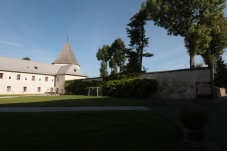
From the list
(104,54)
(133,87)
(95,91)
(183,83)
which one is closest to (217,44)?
(183,83)

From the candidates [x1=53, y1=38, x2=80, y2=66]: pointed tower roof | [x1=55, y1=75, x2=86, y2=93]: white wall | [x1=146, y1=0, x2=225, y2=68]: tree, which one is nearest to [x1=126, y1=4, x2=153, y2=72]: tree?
[x1=146, y1=0, x2=225, y2=68]: tree

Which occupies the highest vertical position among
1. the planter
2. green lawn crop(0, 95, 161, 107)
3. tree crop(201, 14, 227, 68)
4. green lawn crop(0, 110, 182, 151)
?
tree crop(201, 14, 227, 68)

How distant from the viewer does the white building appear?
1501 inches

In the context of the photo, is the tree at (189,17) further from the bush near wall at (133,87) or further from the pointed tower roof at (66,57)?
the pointed tower roof at (66,57)

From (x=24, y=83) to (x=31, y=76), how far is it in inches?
90.8

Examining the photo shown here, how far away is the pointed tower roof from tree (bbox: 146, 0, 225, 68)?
3280cm

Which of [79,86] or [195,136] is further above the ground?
[79,86]

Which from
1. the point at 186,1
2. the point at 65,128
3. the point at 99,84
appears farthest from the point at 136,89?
the point at 65,128

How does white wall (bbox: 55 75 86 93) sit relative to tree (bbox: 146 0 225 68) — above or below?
below

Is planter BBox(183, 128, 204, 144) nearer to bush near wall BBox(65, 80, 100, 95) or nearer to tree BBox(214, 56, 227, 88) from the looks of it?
bush near wall BBox(65, 80, 100, 95)

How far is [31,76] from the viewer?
4191 cm

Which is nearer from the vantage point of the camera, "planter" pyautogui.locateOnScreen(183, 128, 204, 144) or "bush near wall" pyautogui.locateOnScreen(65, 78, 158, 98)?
"planter" pyautogui.locateOnScreen(183, 128, 204, 144)

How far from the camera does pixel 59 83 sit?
44.3 m

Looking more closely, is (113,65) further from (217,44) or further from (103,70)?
(217,44)
